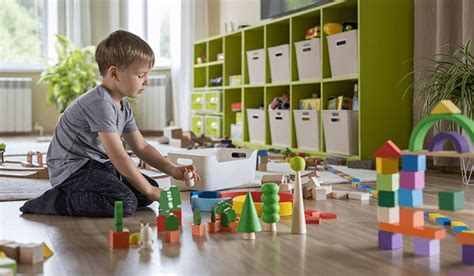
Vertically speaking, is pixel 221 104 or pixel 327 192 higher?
pixel 221 104

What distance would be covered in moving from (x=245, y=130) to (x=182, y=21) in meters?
1.94

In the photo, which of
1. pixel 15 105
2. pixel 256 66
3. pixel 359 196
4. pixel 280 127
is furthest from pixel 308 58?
pixel 15 105

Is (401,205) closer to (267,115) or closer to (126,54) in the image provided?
(126,54)

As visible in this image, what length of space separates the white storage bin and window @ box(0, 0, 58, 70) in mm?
3696

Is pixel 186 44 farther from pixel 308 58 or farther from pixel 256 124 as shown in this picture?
pixel 308 58

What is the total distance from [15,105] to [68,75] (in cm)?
81

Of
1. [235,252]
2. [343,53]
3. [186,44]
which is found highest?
[186,44]

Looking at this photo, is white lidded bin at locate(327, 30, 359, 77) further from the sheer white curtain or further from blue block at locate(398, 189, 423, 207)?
the sheer white curtain

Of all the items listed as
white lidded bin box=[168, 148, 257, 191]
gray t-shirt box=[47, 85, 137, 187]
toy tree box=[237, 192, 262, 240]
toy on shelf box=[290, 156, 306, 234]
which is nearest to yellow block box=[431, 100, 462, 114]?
toy on shelf box=[290, 156, 306, 234]

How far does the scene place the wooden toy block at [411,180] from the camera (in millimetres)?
1256

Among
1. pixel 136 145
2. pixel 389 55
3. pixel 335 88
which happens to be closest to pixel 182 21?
pixel 335 88

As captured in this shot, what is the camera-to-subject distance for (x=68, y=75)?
19.0ft

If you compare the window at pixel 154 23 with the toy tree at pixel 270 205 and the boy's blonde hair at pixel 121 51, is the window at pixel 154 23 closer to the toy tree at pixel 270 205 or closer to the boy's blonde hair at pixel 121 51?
the boy's blonde hair at pixel 121 51

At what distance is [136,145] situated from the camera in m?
2.03
